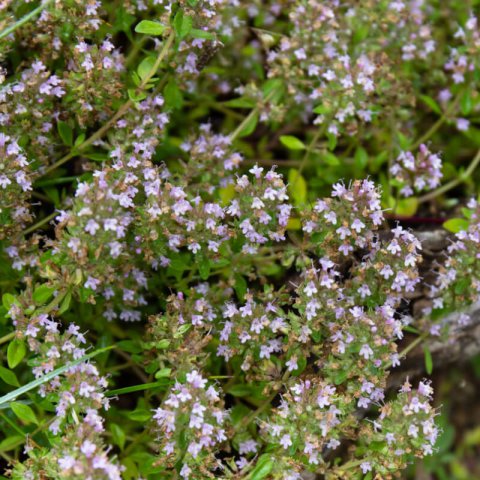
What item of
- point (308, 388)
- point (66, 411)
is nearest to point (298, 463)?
point (308, 388)

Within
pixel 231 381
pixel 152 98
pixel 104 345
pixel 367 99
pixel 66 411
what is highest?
pixel 152 98

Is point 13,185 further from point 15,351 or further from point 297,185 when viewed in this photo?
point 297,185

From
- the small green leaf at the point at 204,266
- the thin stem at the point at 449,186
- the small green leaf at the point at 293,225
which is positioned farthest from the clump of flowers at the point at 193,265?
the thin stem at the point at 449,186

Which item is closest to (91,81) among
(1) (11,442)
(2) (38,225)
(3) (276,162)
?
(2) (38,225)

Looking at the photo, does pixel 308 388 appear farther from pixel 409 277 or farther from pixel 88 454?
pixel 88 454

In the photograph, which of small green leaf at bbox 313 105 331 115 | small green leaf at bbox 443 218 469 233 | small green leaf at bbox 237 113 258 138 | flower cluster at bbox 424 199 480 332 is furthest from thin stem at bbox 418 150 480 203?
small green leaf at bbox 237 113 258 138
